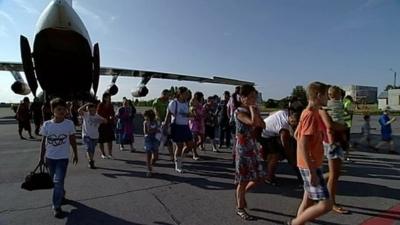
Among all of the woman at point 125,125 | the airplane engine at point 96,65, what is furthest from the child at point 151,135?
the airplane engine at point 96,65

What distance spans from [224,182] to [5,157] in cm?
655

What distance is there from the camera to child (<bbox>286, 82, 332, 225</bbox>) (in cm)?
379

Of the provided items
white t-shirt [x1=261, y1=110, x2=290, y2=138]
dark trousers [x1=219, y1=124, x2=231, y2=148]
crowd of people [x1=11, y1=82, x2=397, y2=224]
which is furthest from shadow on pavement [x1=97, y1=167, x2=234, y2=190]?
dark trousers [x1=219, y1=124, x2=231, y2=148]

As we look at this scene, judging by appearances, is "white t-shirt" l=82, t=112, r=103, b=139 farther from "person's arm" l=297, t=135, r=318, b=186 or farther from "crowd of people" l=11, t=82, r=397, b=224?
"person's arm" l=297, t=135, r=318, b=186

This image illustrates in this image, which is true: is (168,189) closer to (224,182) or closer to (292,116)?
(224,182)

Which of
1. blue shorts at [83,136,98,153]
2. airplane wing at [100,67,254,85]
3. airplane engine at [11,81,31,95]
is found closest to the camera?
blue shorts at [83,136,98,153]

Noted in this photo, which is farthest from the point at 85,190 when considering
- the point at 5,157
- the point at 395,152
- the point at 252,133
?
the point at 395,152

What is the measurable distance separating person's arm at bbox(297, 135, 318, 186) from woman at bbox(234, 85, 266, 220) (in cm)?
80

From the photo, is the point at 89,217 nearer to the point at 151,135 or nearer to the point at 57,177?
the point at 57,177

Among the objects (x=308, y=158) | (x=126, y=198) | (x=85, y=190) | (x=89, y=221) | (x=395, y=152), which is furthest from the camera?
(x=395, y=152)

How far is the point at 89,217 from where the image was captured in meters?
4.80

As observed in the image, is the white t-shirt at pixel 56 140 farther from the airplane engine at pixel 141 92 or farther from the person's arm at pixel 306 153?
the airplane engine at pixel 141 92

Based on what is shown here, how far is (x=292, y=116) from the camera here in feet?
21.2

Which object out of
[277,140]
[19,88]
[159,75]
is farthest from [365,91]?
[277,140]
